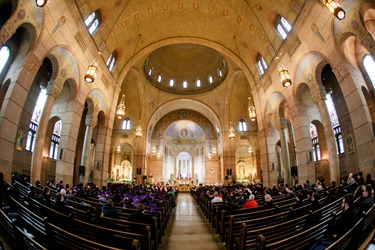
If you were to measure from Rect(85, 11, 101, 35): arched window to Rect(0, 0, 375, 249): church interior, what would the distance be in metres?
0.12

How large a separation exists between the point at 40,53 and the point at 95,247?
1043 cm

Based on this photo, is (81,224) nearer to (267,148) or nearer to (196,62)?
(267,148)

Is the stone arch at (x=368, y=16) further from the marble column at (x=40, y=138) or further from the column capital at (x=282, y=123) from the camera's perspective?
the marble column at (x=40, y=138)

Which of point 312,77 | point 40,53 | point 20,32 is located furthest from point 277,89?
point 20,32

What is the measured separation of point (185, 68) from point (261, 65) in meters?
15.4

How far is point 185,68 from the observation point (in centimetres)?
3081

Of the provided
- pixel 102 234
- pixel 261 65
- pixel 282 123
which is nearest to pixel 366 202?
pixel 102 234

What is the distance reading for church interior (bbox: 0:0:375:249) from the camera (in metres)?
8.95

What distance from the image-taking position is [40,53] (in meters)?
9.45

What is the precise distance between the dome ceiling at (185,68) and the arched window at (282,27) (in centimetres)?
1269

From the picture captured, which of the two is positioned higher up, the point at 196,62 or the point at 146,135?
the point at 196,62

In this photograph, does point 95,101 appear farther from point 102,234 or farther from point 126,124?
point 102,234

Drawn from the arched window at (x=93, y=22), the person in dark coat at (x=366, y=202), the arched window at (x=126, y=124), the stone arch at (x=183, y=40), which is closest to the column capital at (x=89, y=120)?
the stone arch at (x=183, y=40)

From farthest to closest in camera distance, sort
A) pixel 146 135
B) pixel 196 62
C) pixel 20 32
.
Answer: pixel 196 62 < pixel 146 135 < pixel 20 32
